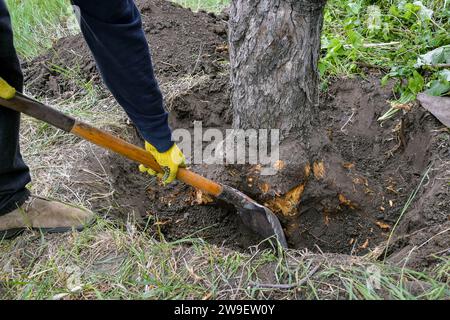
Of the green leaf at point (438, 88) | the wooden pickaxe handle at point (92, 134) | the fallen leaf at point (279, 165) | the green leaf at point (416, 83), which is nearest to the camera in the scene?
the wooden pickaxe handle at point (92, 134)

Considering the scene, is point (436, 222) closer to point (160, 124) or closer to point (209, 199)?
point (209, 199)

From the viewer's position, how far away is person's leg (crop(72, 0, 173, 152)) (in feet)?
4.87

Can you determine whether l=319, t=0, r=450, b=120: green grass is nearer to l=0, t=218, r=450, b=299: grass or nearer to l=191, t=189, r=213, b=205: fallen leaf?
l=191, t=189, r=213, b=205: fallen leaf

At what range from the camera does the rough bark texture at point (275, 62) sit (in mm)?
1966

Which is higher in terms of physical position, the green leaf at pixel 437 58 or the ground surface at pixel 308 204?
the green leaf at pixel 437 58

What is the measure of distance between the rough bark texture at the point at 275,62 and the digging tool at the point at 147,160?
1.19 feet

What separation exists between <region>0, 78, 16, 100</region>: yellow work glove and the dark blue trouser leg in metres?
0.17

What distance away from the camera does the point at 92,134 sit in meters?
1.88

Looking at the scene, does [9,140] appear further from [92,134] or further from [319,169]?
[319,169]

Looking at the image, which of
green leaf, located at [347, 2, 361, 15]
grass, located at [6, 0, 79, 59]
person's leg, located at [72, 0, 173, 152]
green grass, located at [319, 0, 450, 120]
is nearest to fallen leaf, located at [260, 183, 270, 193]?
person's leg, located at [72, 0, 173, 152]

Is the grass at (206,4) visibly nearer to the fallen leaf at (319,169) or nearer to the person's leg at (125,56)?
the fallen leaf at (319,169)

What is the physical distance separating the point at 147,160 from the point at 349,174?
1.01m

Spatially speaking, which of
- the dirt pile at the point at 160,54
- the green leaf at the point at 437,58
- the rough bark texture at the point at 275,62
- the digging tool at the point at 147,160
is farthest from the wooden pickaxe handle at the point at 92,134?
the green leaf at the point at 437,58
